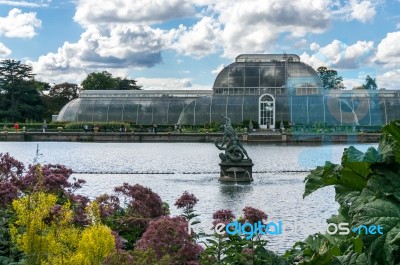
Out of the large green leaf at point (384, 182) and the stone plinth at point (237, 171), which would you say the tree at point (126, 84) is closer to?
the stone plinth at point (237, 171)

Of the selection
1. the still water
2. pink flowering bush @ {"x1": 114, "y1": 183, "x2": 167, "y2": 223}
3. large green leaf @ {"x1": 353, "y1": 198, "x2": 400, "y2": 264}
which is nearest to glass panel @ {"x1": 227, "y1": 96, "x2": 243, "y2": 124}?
the still water

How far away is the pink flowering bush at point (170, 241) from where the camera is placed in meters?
3.23

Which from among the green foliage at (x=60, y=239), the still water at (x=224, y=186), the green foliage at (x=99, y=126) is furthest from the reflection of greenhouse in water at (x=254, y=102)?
the green foliage at (x=60, y=239)

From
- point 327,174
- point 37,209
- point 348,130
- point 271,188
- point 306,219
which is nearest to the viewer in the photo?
point 37,209

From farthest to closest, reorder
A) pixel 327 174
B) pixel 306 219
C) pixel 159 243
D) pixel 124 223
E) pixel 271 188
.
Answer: pixel 271 188 → pixel 306 219 → pixel 124 223 → pixel 327 174 → pixel 159 243

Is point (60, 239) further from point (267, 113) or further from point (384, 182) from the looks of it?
point (267, 113)

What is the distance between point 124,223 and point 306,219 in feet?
21.9

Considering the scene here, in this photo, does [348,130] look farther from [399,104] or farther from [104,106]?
[104,106]

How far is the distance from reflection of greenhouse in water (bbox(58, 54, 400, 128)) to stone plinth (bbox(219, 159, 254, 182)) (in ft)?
126

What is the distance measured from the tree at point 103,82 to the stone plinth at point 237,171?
79.0 metres

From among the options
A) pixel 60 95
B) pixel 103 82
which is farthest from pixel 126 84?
pixel 60 95

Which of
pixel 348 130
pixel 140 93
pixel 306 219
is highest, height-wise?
pixel 140 93

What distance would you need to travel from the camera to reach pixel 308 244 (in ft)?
12.2

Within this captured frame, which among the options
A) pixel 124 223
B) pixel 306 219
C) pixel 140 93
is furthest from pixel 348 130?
pixel 124 223
